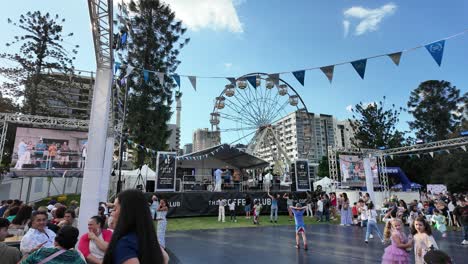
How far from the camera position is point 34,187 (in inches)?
733

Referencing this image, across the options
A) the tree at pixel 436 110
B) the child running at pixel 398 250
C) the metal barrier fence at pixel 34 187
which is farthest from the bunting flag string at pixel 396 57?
the tree at pixel 436 110

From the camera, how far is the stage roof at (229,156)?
1833 cm

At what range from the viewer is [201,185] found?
57.9ft

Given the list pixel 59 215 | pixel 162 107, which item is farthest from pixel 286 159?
pixel 59 215

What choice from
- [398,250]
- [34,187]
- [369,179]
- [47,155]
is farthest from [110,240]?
[34,187]

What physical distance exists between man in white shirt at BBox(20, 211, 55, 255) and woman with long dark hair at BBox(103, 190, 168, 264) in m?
2.65

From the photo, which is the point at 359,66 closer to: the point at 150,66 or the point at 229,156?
the point at 229,156

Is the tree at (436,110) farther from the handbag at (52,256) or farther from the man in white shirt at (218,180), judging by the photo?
the handbag at (52,256)

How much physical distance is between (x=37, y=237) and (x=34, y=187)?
1908 centimetres

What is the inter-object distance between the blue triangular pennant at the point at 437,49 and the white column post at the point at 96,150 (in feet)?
29.8

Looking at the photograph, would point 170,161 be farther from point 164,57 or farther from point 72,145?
point 164,57

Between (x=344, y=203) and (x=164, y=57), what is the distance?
19.7 metres

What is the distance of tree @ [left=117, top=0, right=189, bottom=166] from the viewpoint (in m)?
22.2

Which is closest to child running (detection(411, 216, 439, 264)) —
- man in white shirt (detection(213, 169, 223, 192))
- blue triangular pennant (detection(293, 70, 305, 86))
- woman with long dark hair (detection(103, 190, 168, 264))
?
woman with long dark hair (detection(103, 190, 168, 264))
